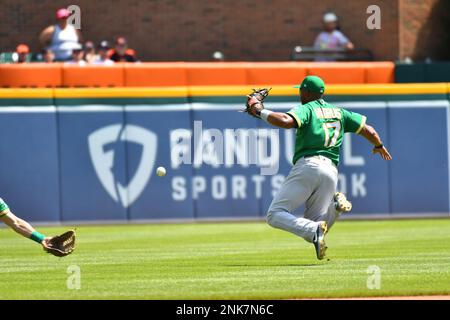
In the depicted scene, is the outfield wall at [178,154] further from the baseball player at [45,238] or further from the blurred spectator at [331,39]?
the baseball player at [45,238]

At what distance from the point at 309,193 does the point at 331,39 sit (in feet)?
39.0

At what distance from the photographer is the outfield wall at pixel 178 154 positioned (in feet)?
64.5

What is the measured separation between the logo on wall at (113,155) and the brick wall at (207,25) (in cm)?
432

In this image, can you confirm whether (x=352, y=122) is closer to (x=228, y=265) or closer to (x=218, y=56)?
(x=228, y=265)

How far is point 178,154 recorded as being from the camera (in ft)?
64.9

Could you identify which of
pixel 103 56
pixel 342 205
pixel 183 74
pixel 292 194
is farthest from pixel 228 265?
pixel 103 56

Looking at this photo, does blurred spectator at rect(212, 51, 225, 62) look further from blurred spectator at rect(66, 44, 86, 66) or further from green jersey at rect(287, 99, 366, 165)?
green jersey at rect(287, 99, 366, 165)

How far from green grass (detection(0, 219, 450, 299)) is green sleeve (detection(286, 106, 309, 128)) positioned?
1.45 meters

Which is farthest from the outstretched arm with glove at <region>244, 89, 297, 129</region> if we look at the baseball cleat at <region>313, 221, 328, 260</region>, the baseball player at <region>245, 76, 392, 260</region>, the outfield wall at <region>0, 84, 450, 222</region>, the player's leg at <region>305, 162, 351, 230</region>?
the outfield wall at <region>0, 84, 450, 222</region>

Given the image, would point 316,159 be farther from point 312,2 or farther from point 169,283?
point 312,2

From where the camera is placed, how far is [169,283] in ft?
33.1

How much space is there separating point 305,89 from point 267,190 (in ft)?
28.2

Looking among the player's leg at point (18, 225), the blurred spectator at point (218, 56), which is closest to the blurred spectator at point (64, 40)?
the blurred spectator at point (218, 56)
